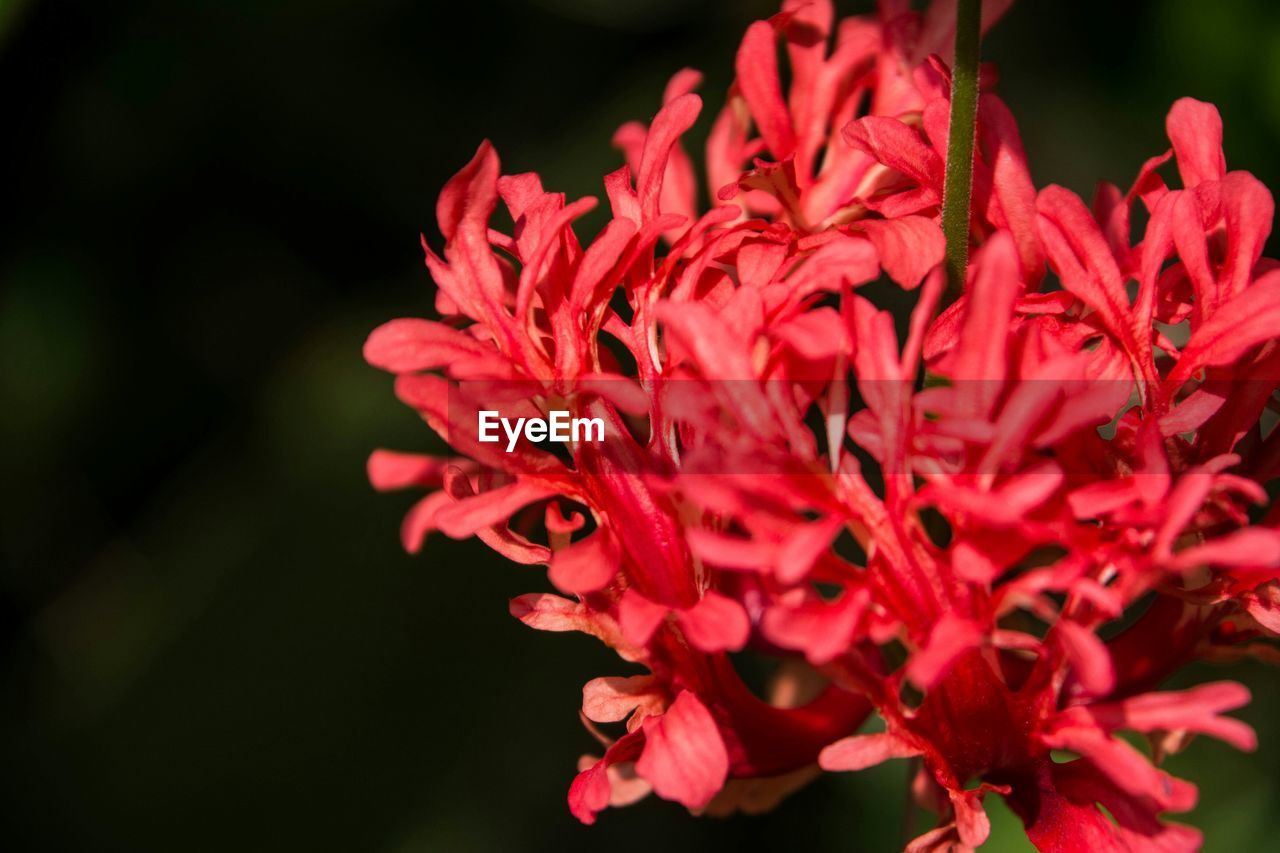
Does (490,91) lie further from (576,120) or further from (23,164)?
(23,164)

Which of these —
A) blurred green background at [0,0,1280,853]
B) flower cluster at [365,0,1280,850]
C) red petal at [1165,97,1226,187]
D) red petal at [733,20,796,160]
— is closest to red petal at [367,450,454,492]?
flower cluster at [365,0,1280,850]

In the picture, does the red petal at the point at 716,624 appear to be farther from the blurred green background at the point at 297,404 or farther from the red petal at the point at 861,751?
the blurred green background at the point at 297,404

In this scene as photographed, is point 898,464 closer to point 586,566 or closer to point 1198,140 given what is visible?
point 586,566

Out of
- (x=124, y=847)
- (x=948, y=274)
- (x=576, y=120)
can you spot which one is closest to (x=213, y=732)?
(x=124, y=847)

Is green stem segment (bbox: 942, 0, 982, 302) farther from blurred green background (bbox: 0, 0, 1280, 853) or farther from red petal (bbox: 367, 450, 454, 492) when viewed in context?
blurred green background (bbox: 0, 0, 1280, 853)

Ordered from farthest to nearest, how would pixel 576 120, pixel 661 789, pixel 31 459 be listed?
pixel 576 120
pixel 31 459
pixel 661 789

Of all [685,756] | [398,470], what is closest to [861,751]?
[685,756]

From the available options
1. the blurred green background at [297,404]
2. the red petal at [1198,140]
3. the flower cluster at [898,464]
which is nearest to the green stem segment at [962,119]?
the flower cluster at [898,464]
